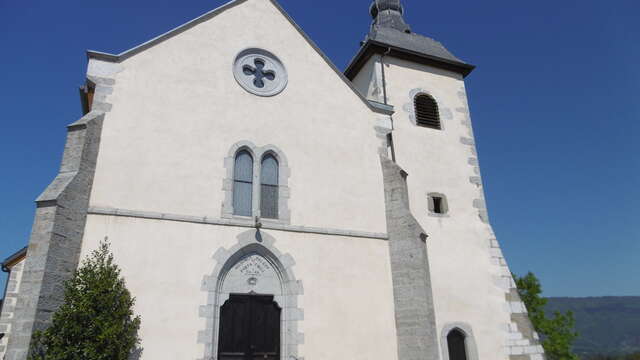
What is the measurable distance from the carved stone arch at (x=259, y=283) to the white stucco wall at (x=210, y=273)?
119mm

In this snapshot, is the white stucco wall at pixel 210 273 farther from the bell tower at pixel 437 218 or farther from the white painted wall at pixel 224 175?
the bell tower at pixel 437 218

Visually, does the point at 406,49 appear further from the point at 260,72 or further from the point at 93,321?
the point at 93,321

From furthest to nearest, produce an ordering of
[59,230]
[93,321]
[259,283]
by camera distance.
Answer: [259,283]
[59,230]
[93,321]

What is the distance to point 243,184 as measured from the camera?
32.5 ft

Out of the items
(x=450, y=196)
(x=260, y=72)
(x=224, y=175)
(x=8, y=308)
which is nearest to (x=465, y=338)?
(x=450, y=196)

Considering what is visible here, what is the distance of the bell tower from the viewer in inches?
392

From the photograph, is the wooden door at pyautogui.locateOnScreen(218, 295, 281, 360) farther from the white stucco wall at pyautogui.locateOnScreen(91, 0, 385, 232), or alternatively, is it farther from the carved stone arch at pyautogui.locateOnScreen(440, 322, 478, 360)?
the carved stone arch at pyautogui.locateOnScreen(440, 322, 478, 360)

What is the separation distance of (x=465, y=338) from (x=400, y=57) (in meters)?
8.64

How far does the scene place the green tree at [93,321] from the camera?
22.5ft

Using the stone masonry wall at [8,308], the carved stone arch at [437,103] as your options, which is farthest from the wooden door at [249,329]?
the carved stone arch at [437,103]

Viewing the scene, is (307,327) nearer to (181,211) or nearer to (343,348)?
(343,348)

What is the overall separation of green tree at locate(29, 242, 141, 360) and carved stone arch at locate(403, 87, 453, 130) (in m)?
9.23

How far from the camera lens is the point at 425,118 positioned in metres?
13.9

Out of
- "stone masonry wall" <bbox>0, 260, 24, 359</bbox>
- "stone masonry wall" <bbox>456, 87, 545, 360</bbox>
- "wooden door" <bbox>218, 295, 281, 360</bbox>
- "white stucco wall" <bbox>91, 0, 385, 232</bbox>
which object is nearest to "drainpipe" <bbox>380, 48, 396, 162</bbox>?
"white stucco wall" <bbox>91, 0, 385, 232</bbox>
